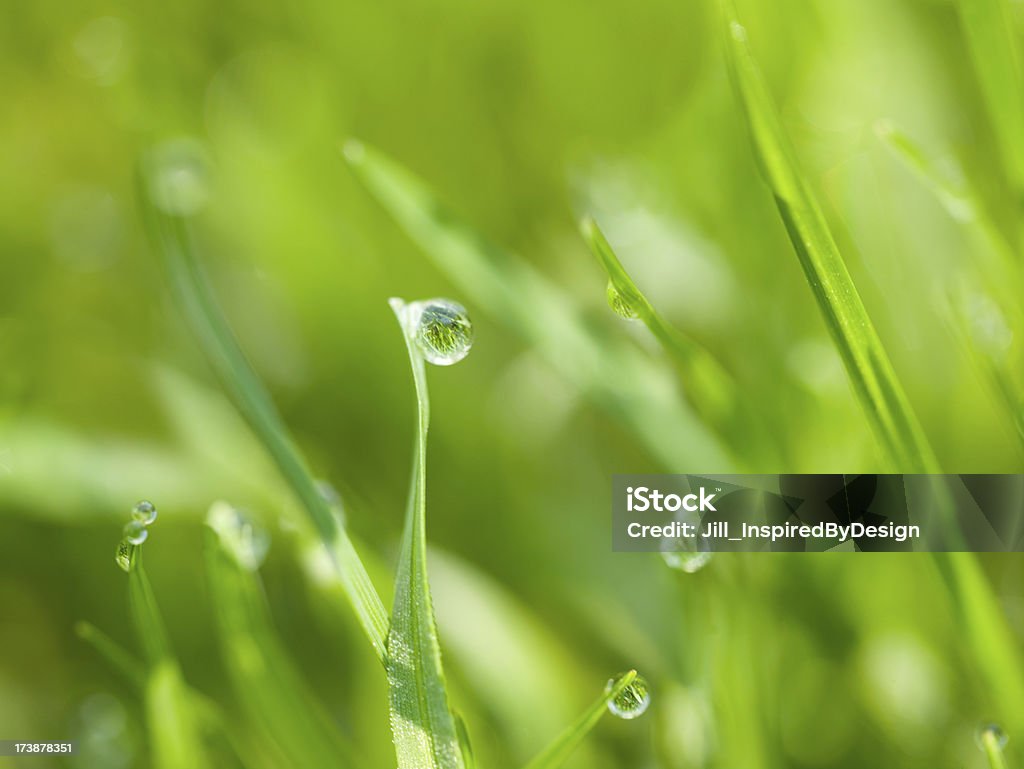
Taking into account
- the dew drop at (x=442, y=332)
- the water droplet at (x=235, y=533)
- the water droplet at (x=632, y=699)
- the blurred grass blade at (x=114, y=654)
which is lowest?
the water droplet at (x=632, y=699)

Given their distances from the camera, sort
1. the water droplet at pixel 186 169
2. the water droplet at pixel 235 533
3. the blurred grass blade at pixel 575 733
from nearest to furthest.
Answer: the blurred grass blade at pixel 575 733
the water droplet at pixel 235 533
the water droplet at pixel 186 169

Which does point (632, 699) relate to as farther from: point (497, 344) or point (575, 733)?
point (497, 344)

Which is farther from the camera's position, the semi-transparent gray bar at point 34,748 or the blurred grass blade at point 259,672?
the semi-transparent gray bar at point 34,748

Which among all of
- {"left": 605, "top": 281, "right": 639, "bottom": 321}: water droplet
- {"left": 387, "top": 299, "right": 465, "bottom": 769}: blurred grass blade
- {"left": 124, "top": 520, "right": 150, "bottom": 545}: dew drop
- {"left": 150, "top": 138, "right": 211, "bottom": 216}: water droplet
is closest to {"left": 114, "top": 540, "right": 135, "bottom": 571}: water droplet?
{"left": 124, "top": 520, "right": 150, "bottom": 545}: dew drop

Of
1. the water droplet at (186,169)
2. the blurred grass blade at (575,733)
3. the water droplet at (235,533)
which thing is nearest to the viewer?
the blurred grass blade at (575,733)

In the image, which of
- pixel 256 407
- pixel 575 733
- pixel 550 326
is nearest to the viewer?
pixel 575 733

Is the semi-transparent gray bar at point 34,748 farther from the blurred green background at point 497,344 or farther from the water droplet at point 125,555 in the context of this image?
the water droplet at point 125,555

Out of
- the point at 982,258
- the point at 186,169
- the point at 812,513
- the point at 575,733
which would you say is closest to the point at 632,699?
the point at 575,733

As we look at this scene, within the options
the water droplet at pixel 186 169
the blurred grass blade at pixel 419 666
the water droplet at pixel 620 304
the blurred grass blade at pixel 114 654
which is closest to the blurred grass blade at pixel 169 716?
the blurred grass blade at pixel 114 654
